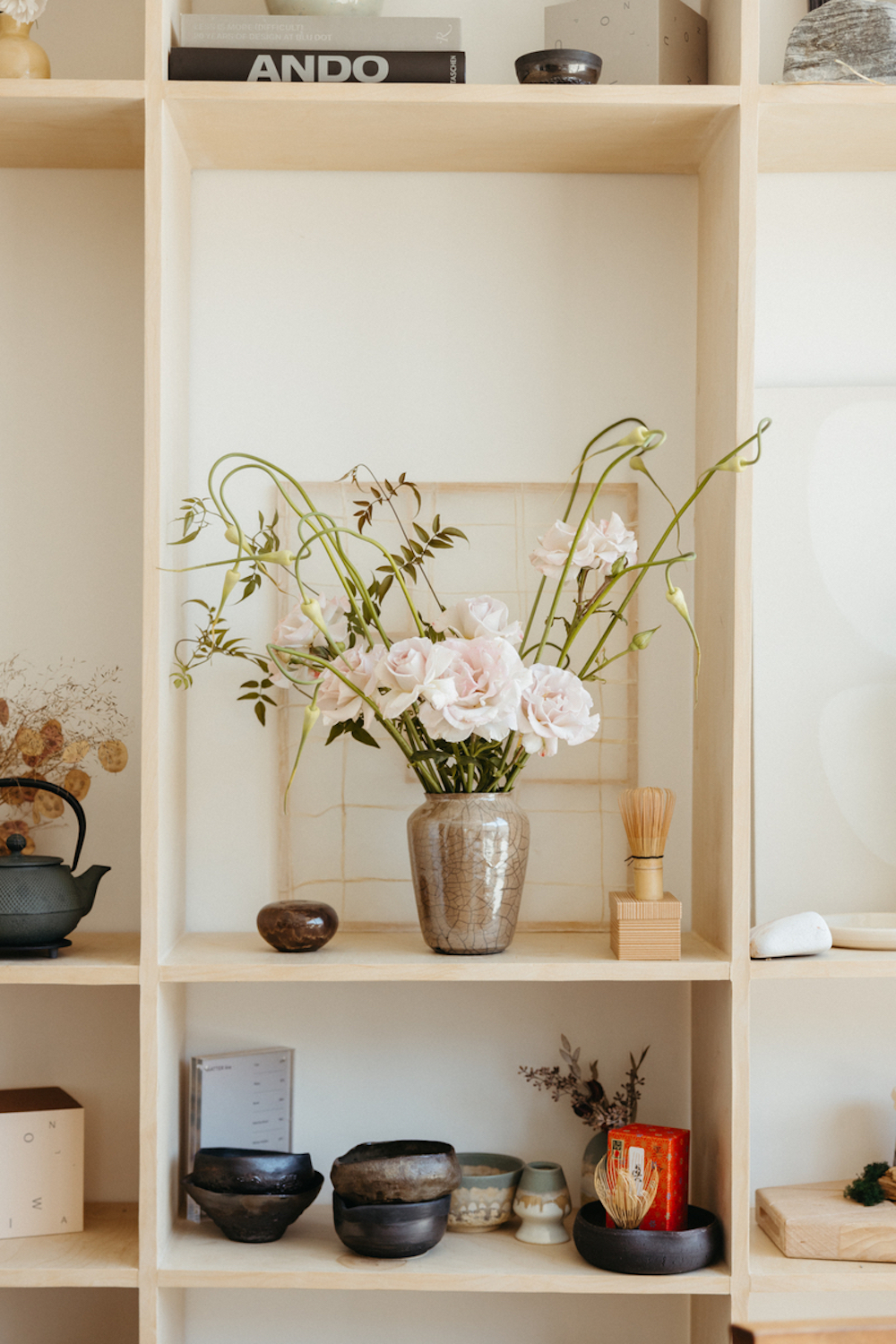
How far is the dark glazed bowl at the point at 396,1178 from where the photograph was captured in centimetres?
155

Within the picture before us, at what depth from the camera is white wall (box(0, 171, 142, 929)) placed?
1.85 metres

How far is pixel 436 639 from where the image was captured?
166 centimetres

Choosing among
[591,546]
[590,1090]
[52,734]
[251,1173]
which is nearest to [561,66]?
[591,546]

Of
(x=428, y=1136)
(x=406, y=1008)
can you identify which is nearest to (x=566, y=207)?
(x=406, y=1008)

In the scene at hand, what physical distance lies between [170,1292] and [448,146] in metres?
1.73

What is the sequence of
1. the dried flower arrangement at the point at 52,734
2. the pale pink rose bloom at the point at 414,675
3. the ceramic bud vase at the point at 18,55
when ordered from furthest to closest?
the dried flower arrangement at the point at 52,734 → the ceramic bud vase at the point at 18,55 → the pale pink rose bloom at the point at 414,675

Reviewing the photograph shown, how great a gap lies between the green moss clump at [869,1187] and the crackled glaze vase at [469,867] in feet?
2.08

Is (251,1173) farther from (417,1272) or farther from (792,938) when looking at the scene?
(792,938)

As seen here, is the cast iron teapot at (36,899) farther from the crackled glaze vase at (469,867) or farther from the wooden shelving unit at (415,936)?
the crackled glaze vase at (469,867)

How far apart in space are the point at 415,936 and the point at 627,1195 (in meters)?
0.47

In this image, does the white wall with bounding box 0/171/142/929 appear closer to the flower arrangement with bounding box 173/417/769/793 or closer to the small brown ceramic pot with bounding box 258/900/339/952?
the flower arrangement with bounding box 173/417/769/793

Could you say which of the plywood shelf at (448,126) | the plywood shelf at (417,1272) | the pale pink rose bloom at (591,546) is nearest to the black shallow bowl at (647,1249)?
the plywood shelf at (417,1272)

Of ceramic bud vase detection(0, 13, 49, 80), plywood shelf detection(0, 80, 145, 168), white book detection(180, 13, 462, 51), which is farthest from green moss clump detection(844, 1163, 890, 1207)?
ceramic bud vase detection(0, 13, 49, 80)

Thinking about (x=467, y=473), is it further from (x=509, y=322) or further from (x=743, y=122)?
(x=743, y=122)
